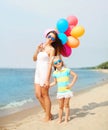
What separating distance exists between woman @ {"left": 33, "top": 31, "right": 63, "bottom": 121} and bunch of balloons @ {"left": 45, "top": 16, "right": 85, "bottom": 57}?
22 centimetres

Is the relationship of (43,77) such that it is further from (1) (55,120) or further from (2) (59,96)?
(1) (55,120)

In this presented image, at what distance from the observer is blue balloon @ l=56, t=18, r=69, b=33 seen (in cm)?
706

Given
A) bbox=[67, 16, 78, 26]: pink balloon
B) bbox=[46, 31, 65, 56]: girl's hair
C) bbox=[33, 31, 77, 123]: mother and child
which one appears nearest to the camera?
bbox=[33, 31, 77, 123]: mother and child

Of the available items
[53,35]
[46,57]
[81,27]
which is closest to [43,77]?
[46,57]

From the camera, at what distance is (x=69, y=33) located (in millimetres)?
7336

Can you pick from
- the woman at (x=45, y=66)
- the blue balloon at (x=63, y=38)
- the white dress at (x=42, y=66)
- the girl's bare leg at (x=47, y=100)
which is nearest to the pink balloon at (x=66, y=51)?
the blue balloon at (x=63, y=38)

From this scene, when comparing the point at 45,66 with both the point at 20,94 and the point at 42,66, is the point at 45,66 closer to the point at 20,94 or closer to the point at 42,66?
the point at 42,66

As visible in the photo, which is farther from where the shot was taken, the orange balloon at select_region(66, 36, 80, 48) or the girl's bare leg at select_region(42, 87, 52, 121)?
the orange balloon at select_region(66, 36, 80, 48)

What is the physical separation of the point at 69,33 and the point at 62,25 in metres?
0.33

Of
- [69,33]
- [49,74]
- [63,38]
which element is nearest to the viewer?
[49,74]

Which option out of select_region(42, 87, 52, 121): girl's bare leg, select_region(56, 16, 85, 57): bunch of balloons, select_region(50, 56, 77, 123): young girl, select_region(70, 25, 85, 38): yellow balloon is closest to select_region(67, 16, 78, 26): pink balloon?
select_region(56, 16, 85, 57): bunch of balloons

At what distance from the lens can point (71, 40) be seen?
7102 millimetres

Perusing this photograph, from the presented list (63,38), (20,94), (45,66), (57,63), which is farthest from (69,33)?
(20,94)

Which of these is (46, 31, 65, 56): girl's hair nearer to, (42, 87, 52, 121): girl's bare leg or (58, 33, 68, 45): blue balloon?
(58, 33, 68, 45): blue balloon
